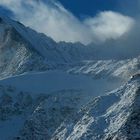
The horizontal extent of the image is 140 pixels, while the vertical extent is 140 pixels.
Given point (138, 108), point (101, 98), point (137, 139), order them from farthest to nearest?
point (101, 98), point (138, 108), point (137, 139)

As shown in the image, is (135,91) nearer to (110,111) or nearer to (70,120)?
(110,111)

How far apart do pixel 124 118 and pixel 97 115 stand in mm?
11877

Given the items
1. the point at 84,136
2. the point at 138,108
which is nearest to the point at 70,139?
the point at 84,136

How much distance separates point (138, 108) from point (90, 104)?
58.3ft

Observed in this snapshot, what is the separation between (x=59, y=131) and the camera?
18162 cm

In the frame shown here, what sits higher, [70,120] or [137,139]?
[70,120]

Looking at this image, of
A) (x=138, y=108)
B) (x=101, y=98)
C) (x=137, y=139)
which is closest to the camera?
(x=137, y=139)

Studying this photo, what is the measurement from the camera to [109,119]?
545 feet

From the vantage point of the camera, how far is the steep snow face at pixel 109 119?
15888cm

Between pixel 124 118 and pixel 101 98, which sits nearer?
pixel 124 118

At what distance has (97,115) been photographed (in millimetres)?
172000

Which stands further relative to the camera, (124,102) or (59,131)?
(59,131)

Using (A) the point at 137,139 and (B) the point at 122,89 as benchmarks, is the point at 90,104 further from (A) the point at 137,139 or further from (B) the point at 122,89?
(A) the point at 137,139

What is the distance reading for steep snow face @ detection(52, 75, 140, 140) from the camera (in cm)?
15888
